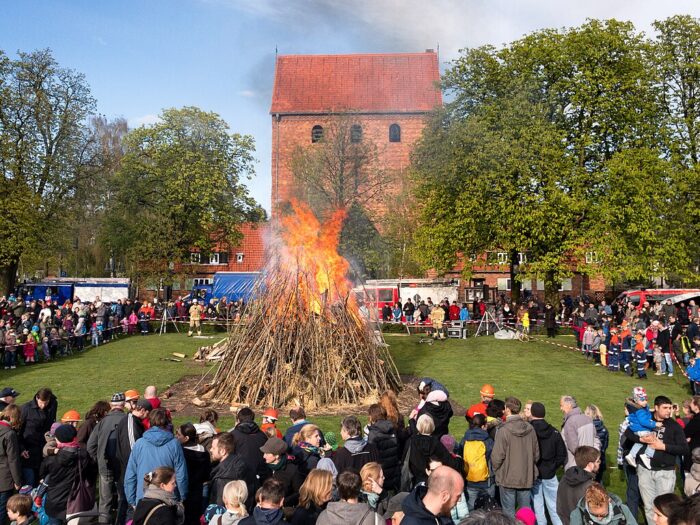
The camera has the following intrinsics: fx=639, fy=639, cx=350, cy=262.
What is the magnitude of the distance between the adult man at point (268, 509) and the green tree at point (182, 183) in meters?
38.1

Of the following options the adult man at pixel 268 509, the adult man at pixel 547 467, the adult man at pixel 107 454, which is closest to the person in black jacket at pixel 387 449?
the adult man at pixel 547 467

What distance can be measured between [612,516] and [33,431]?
7483 millimetres

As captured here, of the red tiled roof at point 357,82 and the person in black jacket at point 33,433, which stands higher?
the red tiled roof at point 357,82

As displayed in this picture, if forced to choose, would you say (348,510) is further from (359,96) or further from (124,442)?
(359,96)

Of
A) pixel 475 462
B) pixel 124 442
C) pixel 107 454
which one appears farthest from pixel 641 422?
pixel 107 454

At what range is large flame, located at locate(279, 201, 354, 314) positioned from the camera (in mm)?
16172

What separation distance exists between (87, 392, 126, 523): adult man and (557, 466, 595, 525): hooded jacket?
212 inches

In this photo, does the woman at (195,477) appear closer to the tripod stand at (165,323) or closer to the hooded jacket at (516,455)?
the hooded jacket at (516,455)

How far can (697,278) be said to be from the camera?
31188 millimetres

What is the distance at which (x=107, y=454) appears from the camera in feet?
27.0

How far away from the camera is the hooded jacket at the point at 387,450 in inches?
301

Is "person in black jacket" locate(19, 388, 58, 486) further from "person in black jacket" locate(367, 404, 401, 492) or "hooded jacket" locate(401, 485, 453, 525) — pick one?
"hooded jacket" locate(401, 485, 453, 525)

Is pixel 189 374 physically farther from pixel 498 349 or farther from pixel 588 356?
pixel 588 356

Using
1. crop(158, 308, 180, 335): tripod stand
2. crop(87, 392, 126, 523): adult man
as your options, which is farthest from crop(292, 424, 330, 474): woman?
crop(158, 308, 180, 335): tripod stand
